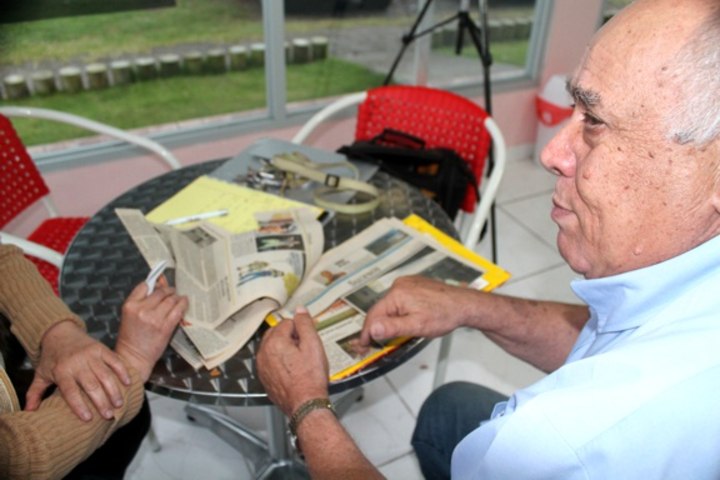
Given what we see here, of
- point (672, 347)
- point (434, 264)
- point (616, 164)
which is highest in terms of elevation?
point (616, 164)

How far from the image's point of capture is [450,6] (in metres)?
4.82

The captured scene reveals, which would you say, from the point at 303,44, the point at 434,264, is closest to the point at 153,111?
the point at 303,44

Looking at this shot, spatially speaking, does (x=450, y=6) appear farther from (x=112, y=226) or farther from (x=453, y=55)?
(x=112, y=226)

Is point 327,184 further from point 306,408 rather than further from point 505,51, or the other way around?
point 505,51

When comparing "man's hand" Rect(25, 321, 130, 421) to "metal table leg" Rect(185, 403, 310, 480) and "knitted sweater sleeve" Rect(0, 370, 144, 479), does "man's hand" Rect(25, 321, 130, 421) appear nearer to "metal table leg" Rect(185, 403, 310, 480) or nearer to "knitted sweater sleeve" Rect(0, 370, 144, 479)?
"knitted sweater sleeve" Rect(0, 370, 144, 479)

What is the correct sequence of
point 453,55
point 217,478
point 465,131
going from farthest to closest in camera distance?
point 453,55
point 465,131
point 217,478

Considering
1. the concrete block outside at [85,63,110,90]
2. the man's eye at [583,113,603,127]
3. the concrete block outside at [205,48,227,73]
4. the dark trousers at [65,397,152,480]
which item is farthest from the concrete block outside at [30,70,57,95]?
the man's eye at [583,113,603,127]

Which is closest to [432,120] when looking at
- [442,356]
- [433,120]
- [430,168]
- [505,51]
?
[433,120]

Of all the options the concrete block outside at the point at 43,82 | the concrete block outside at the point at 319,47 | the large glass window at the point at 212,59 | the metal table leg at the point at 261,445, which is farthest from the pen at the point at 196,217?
the concrete block outside at the point at 319,47

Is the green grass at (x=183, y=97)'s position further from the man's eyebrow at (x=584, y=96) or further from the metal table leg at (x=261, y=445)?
the man's eyebrow at (x=584, y=96)

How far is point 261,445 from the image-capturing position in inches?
62.5

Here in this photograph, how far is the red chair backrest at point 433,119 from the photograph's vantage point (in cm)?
176

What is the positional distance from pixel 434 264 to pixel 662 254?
553 mm

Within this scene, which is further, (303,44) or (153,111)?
(303,44)
